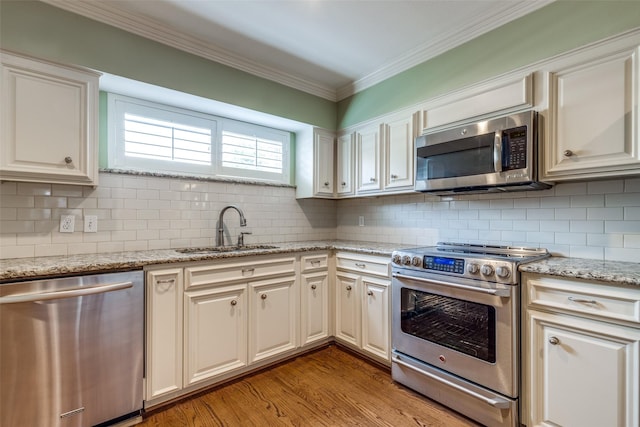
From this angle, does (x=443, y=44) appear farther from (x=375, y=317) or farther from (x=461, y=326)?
(x=375, y=317)

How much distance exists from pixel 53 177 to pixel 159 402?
60.1 inches

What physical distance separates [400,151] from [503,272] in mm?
1320

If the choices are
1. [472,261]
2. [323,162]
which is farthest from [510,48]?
[323,162]

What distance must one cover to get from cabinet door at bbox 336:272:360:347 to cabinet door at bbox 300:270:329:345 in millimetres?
111

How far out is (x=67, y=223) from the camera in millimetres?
2061

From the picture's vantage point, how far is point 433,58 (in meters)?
2.46

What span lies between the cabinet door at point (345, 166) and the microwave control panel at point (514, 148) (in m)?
1.46

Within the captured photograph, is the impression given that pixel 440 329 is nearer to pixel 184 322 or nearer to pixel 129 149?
pixel 184 322

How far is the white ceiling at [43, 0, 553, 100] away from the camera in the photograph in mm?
1965

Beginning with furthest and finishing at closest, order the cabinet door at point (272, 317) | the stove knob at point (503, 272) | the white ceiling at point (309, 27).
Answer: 1. the cabinet door at point (272, 317)
2. the white ceiling at point (309, 27)
3. the stove knob at point (503, 272)

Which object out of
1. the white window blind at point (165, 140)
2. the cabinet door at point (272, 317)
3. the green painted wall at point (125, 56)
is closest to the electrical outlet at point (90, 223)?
the white window blind at point (165, 140)

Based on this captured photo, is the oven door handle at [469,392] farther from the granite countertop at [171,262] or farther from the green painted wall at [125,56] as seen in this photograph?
the green painted wall at [125,56]

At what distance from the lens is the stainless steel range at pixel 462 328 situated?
1.66 metres

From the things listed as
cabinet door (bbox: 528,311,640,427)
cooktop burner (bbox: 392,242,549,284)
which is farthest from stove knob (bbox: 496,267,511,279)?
cabinet door (bbox: 528,311,640,427)
